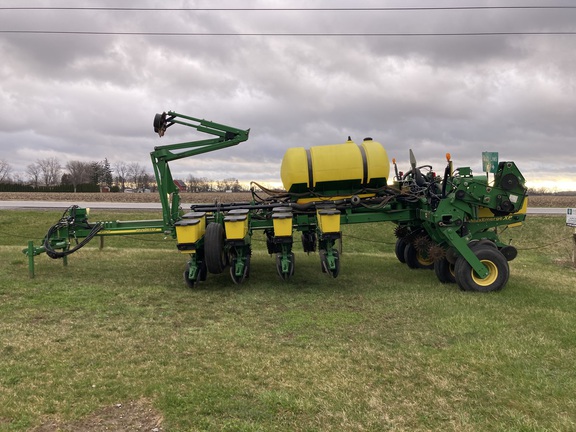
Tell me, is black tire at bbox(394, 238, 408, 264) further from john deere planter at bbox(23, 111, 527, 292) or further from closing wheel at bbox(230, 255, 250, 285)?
closing wheel at bbox(230, 255, 250, 285)

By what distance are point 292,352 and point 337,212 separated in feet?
11.1

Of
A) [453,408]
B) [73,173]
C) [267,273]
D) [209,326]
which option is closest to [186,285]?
[267,273]

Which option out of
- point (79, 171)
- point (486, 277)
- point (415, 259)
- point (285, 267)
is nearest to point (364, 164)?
point (285, 267)

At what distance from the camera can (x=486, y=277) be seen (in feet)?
24.6

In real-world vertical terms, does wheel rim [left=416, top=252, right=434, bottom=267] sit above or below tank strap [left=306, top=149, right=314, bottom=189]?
below

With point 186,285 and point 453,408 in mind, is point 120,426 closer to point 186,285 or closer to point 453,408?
point 453,408

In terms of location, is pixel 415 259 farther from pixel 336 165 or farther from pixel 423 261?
pixel 336 165

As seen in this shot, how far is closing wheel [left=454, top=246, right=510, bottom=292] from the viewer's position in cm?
741

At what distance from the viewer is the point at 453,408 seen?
3400 mm

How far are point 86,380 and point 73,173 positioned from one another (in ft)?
273

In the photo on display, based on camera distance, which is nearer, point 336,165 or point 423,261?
point 336,165

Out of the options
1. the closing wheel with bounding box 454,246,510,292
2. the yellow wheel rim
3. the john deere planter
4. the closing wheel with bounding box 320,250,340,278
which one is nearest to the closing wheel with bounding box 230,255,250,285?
the john deere planter

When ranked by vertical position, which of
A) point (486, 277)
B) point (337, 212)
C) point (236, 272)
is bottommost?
point (486, 277)

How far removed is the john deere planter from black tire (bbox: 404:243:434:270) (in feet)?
4.10
